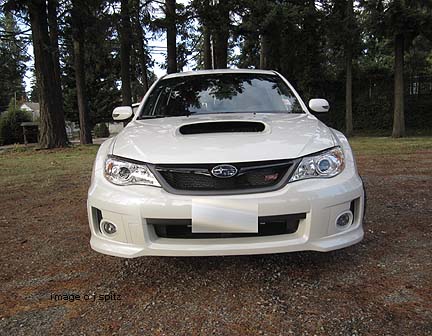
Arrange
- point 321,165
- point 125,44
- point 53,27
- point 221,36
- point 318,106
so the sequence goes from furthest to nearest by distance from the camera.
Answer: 1. point 125,44
2. point 53,27
3. point 221,36
4. point 318,106
5. point 321,165

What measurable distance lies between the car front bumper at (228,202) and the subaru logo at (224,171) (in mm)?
135

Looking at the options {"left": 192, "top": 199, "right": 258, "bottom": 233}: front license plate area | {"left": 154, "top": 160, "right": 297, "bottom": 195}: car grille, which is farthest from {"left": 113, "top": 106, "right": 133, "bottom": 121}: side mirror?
{"left": 192, "top": 199, "right": 258, "bottom": 233}: front license plate area

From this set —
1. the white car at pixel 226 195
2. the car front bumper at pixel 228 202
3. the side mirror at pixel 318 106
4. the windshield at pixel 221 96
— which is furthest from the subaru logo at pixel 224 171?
the side mirror at pixel 318 106

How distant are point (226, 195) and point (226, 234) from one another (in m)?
0.24

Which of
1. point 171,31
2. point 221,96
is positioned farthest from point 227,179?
point 171,31

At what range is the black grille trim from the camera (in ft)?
7.02

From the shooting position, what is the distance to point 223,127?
105 inches

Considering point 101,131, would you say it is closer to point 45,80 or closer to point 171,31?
point 171,31

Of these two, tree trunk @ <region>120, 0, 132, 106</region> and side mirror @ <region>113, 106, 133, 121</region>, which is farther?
tree trunk @ <region>120, 0, 132, 106</region>

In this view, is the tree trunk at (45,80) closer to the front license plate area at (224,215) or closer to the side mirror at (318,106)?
the side mirror at (318,106)

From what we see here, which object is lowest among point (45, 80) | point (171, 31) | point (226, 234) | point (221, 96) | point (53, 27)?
point (226, 234)

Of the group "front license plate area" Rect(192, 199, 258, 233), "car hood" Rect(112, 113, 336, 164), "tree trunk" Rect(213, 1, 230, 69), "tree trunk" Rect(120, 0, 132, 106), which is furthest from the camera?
"tree trunk" Rect(120, 0, 132, 106)

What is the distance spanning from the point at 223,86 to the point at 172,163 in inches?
67.2

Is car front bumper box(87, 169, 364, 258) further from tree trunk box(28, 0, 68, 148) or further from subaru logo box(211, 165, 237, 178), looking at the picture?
tree trunk box(28, 0, 68, 148)
